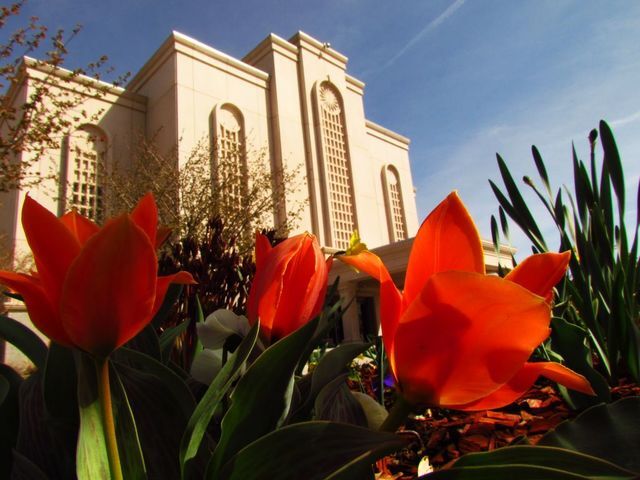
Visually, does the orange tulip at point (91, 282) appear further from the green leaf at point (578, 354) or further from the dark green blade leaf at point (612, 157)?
the dark green blade leaf at point (612, 157)

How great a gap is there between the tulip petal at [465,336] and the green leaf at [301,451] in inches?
2.0

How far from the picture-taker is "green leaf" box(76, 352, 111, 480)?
31 cm

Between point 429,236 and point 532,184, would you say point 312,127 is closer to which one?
point 532,184

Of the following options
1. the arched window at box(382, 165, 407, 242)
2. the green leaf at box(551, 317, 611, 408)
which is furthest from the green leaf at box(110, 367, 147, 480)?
the arched window at box(382, 165, 407, 242)

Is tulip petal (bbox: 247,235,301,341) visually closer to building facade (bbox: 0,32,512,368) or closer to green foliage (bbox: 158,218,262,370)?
green foliage (bbox: 158,218,262,370)

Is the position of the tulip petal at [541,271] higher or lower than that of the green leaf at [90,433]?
higher

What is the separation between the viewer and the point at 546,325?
11.0 inches

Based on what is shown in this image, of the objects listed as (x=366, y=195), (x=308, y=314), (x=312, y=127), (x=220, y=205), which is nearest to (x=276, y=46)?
(x=312, y=127)

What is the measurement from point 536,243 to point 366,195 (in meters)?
16.3

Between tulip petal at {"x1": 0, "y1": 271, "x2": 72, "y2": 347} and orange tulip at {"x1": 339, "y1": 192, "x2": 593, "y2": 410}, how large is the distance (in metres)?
0.25

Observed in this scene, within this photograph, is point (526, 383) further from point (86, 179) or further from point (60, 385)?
point (86, 179)

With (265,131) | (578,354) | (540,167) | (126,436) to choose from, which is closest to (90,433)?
(126,436)

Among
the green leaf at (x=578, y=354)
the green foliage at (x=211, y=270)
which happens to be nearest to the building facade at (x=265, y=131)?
the green foliage at (x=211, y=270)

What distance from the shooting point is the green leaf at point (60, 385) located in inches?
15.9
